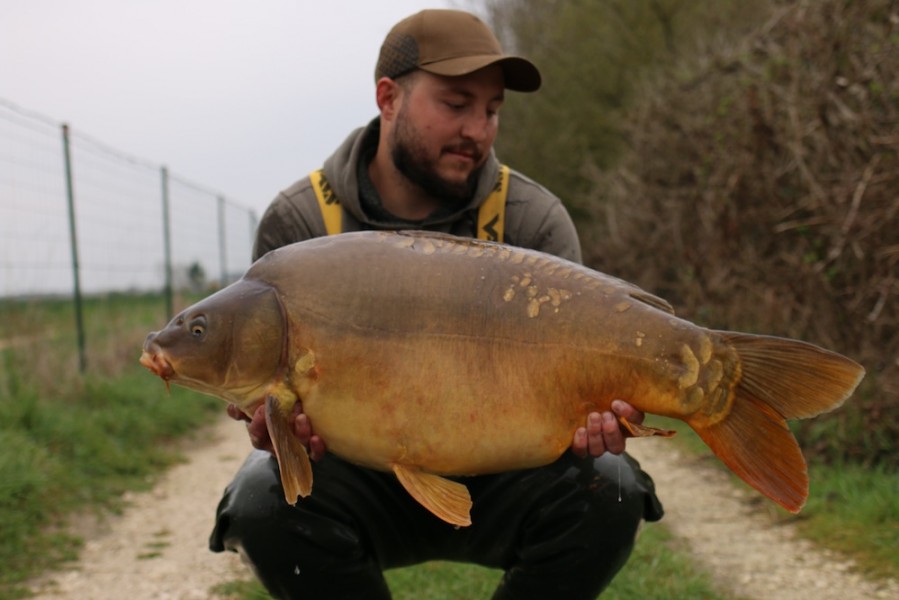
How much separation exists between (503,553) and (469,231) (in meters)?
0.88

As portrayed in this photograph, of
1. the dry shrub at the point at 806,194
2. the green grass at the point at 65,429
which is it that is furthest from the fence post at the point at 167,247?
the dry shrub at the point at 806,194

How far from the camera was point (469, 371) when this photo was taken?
179 cm

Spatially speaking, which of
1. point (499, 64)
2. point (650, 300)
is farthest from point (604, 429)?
point (499, 64)

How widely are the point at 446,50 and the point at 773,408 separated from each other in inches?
52.1

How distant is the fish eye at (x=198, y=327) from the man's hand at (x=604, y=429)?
0.74 metres

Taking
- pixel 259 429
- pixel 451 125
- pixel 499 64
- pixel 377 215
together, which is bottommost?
pixel 259 429

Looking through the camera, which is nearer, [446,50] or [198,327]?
[198,327]

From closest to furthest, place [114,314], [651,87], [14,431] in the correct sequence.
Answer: [14,431] < [114,314] < [651,87]

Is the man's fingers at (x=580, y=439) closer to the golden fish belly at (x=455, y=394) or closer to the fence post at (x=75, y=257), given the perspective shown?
the golden fish belly at (x=455, y=394)

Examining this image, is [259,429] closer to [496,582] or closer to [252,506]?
[252,506]

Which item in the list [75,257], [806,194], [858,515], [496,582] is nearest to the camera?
[496,582]

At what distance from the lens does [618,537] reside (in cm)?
218

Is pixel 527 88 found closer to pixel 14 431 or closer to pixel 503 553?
pixel 503 553

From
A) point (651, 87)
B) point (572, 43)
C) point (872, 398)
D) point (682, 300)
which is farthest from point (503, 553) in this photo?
point (572, 43)
